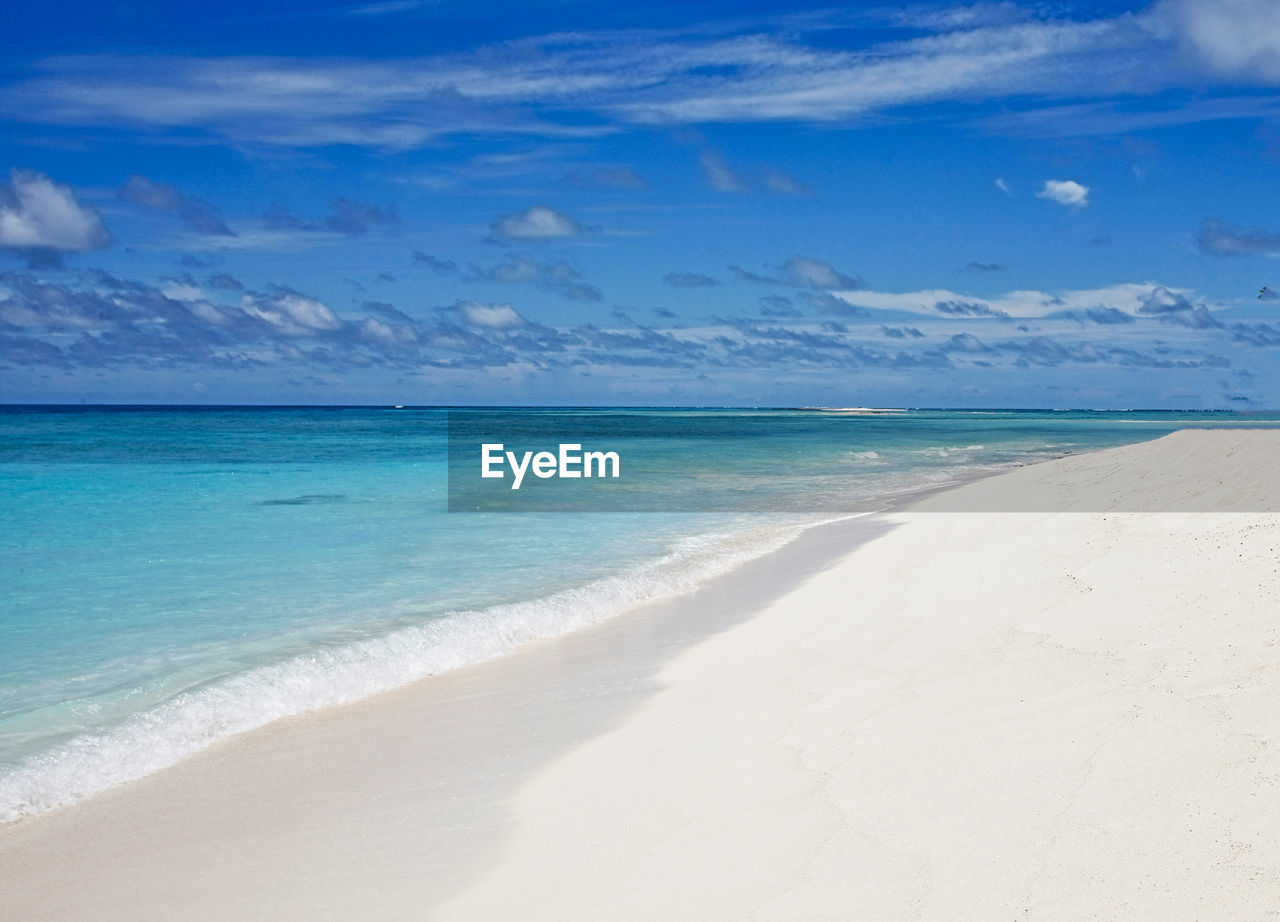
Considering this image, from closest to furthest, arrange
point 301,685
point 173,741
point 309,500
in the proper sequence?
point 173,741 → point 301,685 → point 309,500

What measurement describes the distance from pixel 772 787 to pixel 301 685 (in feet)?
12.0

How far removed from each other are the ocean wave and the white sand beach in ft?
0.70

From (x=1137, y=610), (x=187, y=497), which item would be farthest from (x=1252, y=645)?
(x=187, y=497)

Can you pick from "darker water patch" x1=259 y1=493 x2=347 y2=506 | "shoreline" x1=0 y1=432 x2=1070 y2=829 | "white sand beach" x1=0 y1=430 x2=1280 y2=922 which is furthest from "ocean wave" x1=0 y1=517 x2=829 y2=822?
"darker water patch" x1=259 y1=493 x2=347 y2=506

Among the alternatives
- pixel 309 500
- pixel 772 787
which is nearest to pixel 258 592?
pixel 772 787

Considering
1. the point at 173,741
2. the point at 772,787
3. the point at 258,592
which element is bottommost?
the point at 173,741

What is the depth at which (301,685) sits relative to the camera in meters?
6.34

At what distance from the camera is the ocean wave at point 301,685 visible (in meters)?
4.88

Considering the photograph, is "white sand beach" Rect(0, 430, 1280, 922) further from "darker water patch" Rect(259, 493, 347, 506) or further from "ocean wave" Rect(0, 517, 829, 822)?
"darker water patch" Rect(259, 493, 347, 506)

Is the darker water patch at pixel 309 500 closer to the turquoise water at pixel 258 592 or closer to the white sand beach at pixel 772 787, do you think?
the turquoise water at pixel 258 592

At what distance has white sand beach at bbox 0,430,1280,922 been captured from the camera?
3248mm

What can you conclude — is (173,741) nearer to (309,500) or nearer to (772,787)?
(772,787)

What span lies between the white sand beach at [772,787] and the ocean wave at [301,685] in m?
0.21

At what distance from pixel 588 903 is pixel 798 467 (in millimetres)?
26082
